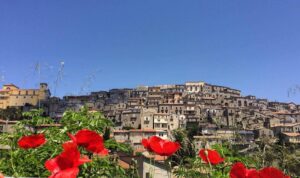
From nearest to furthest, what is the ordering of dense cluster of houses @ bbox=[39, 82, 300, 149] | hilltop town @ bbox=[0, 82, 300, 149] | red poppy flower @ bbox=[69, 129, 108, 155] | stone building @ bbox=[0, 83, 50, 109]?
red poppy flower @ bbox=[69, 129, 108, 155] < dense cluster of houses @ bbox=[39, 82, 300, 149] < hilltop town @ bbox=[0, 82, 300, 149] < stone building @ bbox=[0, 83, 50, 109]

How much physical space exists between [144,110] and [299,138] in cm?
2978

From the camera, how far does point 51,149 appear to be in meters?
3.06

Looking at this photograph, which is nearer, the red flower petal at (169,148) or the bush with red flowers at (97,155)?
the bush with red flowers at (97,155)

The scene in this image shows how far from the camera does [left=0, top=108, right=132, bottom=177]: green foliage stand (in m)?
2.84

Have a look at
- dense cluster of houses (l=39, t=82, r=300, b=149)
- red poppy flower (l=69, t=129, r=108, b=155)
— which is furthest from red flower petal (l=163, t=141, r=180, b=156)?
dense cluster of houses (l=39, t=82, r=300, b=149)

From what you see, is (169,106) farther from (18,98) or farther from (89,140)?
(89,140)

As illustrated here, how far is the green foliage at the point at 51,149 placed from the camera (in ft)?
9.33

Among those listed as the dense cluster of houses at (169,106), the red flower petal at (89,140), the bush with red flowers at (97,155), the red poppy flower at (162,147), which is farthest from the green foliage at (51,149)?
the dense cluster of houses at (169,106)

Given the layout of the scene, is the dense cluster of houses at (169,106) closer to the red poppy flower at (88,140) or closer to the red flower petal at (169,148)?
the red flower petal at (169,148)

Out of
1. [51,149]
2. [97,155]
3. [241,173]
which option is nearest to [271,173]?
[241,173]

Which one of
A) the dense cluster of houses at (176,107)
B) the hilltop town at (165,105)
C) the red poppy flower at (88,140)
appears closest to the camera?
the red poppy flower at (88,140)

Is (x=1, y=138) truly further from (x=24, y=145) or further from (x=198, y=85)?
(x=198, y=85)

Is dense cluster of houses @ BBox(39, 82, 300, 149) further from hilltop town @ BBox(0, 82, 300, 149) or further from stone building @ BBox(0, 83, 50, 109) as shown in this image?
stone building @ BBox(0, 83, 50, 109)

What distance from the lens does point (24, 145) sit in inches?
84.0
